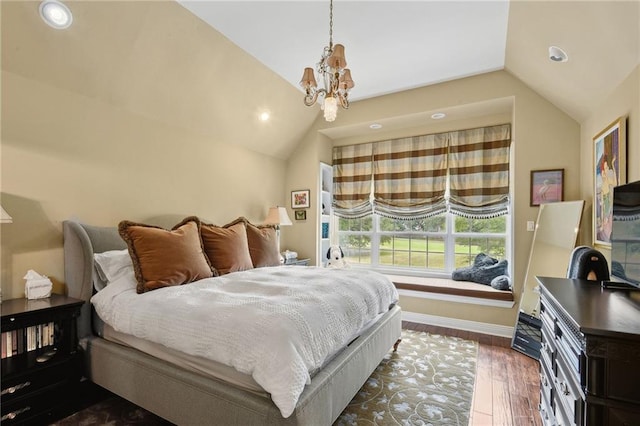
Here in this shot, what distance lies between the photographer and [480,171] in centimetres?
384

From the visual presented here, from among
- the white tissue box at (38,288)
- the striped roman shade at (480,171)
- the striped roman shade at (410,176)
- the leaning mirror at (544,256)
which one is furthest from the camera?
the striped roman shade at (410,176)

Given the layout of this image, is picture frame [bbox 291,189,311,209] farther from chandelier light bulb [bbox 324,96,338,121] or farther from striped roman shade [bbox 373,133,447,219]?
chandelier light bulb [bbox 324,96,338,121]

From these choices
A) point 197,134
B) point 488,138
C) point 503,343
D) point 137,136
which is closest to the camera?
point 137,136

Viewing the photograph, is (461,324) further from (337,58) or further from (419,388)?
(337,58)

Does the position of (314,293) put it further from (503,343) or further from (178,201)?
(503,343)

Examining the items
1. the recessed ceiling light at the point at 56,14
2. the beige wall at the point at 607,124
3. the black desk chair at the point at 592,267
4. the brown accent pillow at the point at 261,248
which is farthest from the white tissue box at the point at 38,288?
the beige wall at the point at 607,124

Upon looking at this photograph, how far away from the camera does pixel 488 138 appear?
3816 mm

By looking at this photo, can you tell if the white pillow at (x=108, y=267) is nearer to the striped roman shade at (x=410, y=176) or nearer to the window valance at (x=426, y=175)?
the window valance at (x=426, y=175)

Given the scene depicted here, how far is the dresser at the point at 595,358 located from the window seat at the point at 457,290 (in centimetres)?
192

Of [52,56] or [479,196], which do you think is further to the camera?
[479,196]

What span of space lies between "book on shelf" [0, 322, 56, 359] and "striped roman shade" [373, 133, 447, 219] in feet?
12.5

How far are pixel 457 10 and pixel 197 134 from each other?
2.80 metres

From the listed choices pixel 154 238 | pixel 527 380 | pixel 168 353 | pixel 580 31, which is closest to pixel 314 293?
pixel 168 353

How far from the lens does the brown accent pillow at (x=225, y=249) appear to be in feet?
8.98
